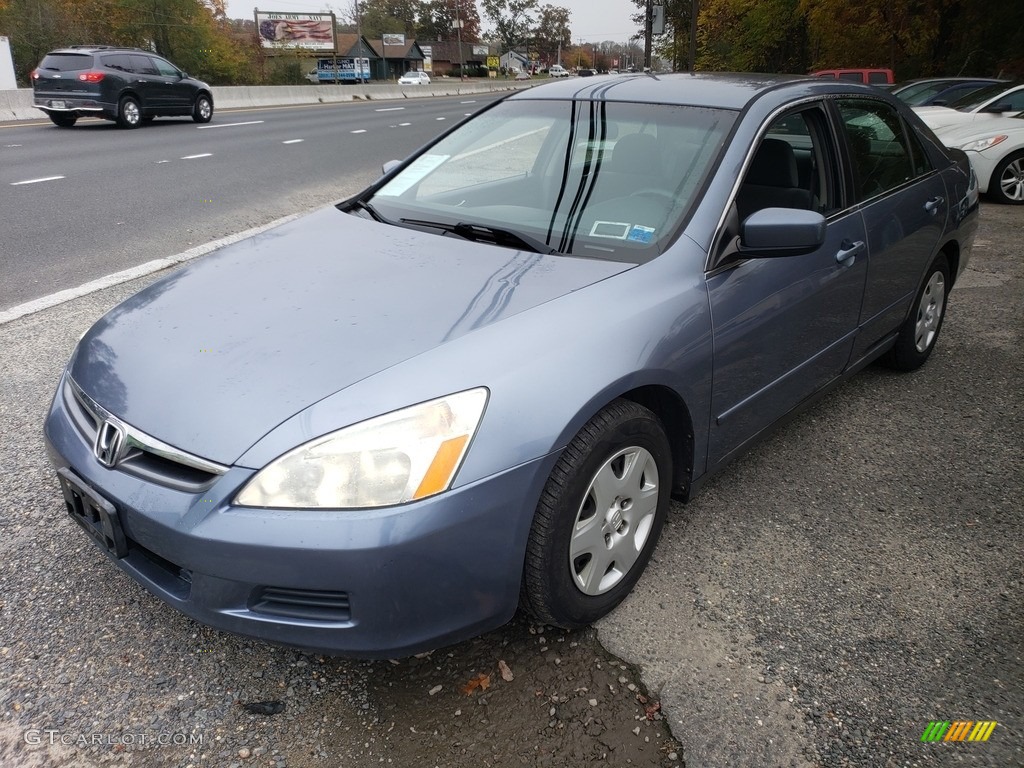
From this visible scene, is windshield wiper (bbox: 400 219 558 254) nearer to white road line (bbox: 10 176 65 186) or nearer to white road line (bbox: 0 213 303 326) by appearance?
white road line (bbox: 0 213 303 326)

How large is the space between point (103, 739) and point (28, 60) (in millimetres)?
51296

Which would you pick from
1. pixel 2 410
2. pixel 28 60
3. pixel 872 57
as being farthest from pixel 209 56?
pixel 2 410

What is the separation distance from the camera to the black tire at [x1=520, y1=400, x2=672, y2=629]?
2.12 m

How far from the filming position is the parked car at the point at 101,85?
16.7m

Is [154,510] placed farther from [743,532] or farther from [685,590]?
[743,532]

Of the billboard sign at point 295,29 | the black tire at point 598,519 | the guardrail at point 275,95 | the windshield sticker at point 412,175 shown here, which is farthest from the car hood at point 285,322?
the billboard sign at point 295,29

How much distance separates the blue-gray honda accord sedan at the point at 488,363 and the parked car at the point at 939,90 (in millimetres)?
11107

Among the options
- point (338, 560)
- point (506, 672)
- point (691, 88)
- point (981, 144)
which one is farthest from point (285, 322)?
point (981, 144)

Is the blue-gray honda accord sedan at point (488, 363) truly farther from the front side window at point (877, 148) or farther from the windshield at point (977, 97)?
the windshield at point (977, 97)

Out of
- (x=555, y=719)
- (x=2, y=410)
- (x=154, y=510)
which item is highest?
(x=154, y=510)

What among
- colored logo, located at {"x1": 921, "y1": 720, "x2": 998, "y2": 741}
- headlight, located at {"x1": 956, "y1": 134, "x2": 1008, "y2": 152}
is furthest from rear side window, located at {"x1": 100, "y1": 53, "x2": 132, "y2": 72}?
colored logo, located at {"x1": 921, "y1": 720, "x2": 998, "y2": 741}

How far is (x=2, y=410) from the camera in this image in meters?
3.74

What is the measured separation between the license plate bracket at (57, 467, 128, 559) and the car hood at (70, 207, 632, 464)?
8.6 inches

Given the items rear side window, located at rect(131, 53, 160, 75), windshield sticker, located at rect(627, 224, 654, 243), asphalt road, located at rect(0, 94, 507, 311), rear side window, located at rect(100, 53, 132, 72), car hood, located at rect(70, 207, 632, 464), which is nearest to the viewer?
car hood, located at rect(70, 207, 632, 464)
